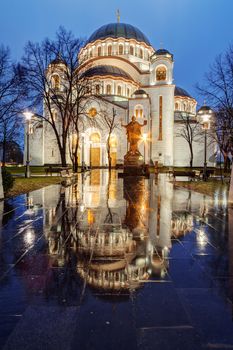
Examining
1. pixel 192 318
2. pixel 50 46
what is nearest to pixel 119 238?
pixel 192 318

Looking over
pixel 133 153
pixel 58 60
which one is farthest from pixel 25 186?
pixel 133 153

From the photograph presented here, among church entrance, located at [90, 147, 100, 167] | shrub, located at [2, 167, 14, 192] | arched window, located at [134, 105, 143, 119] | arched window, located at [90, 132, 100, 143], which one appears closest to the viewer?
shrub, located at [2, 167, 14, 192]

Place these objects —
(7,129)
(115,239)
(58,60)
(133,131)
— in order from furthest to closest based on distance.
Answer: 1. (7,129)
2. (133,131)
3. (58,60)
4. (115,239)

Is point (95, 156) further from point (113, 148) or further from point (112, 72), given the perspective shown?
point (112, 72)

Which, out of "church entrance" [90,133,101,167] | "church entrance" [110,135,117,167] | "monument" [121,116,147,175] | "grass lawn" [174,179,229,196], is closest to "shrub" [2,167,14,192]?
"grass lawn" [174,179,229,196]

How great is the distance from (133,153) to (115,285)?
27363mm

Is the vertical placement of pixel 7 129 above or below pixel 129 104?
below

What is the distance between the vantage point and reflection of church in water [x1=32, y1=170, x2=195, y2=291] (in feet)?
13.7

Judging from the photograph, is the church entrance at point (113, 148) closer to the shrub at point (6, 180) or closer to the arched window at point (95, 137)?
the arched window at point (95, 137)

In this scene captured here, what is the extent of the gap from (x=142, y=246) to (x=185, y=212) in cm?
421

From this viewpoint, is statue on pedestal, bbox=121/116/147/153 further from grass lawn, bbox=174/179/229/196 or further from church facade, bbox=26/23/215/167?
church facade, bbox=26/23/215/167

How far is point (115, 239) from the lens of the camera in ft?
19.6

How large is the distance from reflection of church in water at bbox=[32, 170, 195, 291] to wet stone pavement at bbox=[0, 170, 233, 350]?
21 mm

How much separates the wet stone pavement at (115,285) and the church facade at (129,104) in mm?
48724
